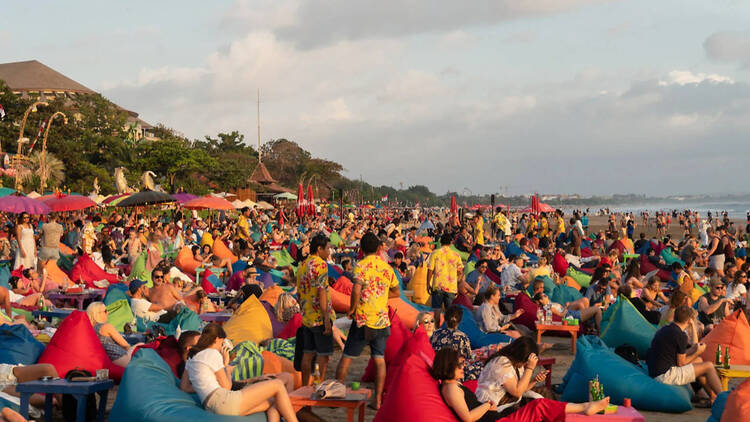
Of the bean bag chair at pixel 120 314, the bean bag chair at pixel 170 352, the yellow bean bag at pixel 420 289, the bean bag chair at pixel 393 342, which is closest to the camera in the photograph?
the bean bag chair at pixel 170 352

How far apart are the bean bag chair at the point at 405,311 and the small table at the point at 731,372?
3781mm

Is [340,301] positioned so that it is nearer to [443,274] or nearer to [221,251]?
[443,274]

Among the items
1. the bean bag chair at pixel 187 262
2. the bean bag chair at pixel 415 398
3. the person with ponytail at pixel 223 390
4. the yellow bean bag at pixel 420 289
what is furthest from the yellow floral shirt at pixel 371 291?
the bean bag chair at pixel 187 262

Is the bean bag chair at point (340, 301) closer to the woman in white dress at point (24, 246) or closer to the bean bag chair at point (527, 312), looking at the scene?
the bean bag chair at point (527, 312)

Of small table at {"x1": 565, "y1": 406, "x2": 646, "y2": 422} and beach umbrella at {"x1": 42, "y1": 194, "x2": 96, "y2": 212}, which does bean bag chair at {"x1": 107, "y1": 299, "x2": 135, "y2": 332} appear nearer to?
small table at {"x1": 565, "y1": 406, "x2": 646, "y2": 422}

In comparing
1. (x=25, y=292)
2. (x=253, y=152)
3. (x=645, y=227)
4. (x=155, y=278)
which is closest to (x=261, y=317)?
(x=155, y=278)

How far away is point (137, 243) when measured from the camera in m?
16.0

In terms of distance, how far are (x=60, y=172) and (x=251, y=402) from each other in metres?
40.6

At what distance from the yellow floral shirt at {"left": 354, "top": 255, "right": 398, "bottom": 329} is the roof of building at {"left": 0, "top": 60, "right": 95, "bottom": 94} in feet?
268

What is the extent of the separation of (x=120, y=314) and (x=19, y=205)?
9458 mm

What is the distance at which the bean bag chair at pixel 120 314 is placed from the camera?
348 inches

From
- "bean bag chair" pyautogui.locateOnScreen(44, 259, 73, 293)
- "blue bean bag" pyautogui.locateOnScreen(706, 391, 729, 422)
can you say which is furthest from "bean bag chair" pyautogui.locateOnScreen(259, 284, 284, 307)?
"blue bean bag" pyautogui.locateOnScreen(706, 391, 729, 422)

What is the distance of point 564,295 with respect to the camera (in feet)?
38.5

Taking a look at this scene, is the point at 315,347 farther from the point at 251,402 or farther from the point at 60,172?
the point at 60,172
